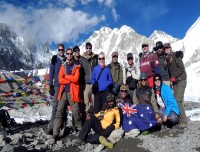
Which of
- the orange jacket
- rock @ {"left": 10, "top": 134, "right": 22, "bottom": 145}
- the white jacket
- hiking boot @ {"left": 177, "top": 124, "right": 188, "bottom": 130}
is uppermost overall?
the white jacket

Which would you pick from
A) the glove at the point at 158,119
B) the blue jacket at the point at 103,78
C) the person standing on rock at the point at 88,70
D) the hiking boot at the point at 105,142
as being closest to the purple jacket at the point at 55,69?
the person standing on rock at the point at 88,70

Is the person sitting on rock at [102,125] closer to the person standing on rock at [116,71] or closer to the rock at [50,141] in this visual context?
the rock at [50,141]

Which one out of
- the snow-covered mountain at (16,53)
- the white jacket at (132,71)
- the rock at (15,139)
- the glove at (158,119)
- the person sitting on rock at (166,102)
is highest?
the snow-covered mountain at (16,53)

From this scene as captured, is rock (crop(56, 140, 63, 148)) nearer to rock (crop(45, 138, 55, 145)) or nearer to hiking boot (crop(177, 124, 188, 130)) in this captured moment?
rock (crop(45, 138, 55, 145))

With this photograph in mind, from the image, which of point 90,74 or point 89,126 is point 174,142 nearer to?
point 89,126

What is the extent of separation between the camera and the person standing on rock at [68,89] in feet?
26.2

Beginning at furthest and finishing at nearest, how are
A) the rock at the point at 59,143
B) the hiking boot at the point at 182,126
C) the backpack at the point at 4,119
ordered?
the backpack at the point at 4,119, the hiking boot at the point at 182,126, the rock at the point at 59,143

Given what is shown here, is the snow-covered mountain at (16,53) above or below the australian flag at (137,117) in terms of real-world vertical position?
above

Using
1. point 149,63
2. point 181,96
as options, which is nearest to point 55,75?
point 149,63

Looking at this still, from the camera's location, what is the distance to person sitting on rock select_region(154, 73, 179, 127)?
7945mm

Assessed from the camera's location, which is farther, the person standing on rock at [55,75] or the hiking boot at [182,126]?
the person standing on rock at [55,75]

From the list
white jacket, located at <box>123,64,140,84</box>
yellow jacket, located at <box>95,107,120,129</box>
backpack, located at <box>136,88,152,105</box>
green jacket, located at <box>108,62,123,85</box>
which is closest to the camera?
yellow jacket, located at <box>95,107,120,129</box>

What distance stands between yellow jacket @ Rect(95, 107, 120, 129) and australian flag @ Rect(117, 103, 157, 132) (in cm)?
27

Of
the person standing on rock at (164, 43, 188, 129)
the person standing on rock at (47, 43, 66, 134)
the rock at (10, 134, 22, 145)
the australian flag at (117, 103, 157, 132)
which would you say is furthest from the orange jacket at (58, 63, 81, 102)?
the person standing on rock at (164, 43, 188, 129)
